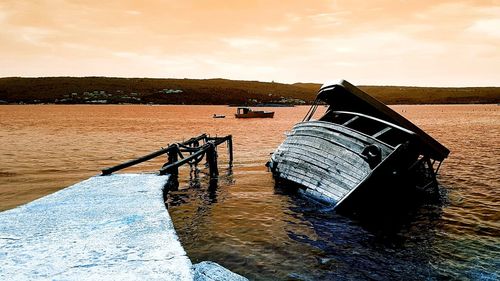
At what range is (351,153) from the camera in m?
12.3

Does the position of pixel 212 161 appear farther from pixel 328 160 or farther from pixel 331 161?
pixel 331 161

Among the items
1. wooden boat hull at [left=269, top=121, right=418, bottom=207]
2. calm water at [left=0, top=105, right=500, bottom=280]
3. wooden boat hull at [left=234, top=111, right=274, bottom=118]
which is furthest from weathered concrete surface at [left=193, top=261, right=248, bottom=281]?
wooden boat hull at [left=234, top=111, right=274, bottom=118]

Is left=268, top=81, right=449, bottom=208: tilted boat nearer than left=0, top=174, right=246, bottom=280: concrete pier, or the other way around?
left=0, top=174, right=246, bottom=280: concrete pier

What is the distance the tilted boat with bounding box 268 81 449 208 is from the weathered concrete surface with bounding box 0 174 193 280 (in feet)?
20.4

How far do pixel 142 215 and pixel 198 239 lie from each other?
4.22 meters

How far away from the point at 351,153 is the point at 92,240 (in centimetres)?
Result: 863

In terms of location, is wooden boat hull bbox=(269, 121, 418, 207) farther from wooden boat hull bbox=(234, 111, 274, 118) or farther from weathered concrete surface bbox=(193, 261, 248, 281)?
wooden boat hull bbox=(234, 111, 274, 118)

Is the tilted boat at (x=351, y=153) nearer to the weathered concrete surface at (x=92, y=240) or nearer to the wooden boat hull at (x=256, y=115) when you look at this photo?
the weathered concrete surface at (x=92, y=240)

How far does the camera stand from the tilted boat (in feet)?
38.6

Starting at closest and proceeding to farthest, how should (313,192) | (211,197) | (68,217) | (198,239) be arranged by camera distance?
(68,217) → (198,239) → (313,192) → (211,197)

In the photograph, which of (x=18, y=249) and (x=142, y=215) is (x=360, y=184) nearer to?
(x=142, y=215)

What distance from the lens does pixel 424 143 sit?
508 inches

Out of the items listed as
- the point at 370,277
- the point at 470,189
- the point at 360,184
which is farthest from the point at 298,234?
the point at 470,189

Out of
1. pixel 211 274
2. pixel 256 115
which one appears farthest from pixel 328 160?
pixel 256 115
